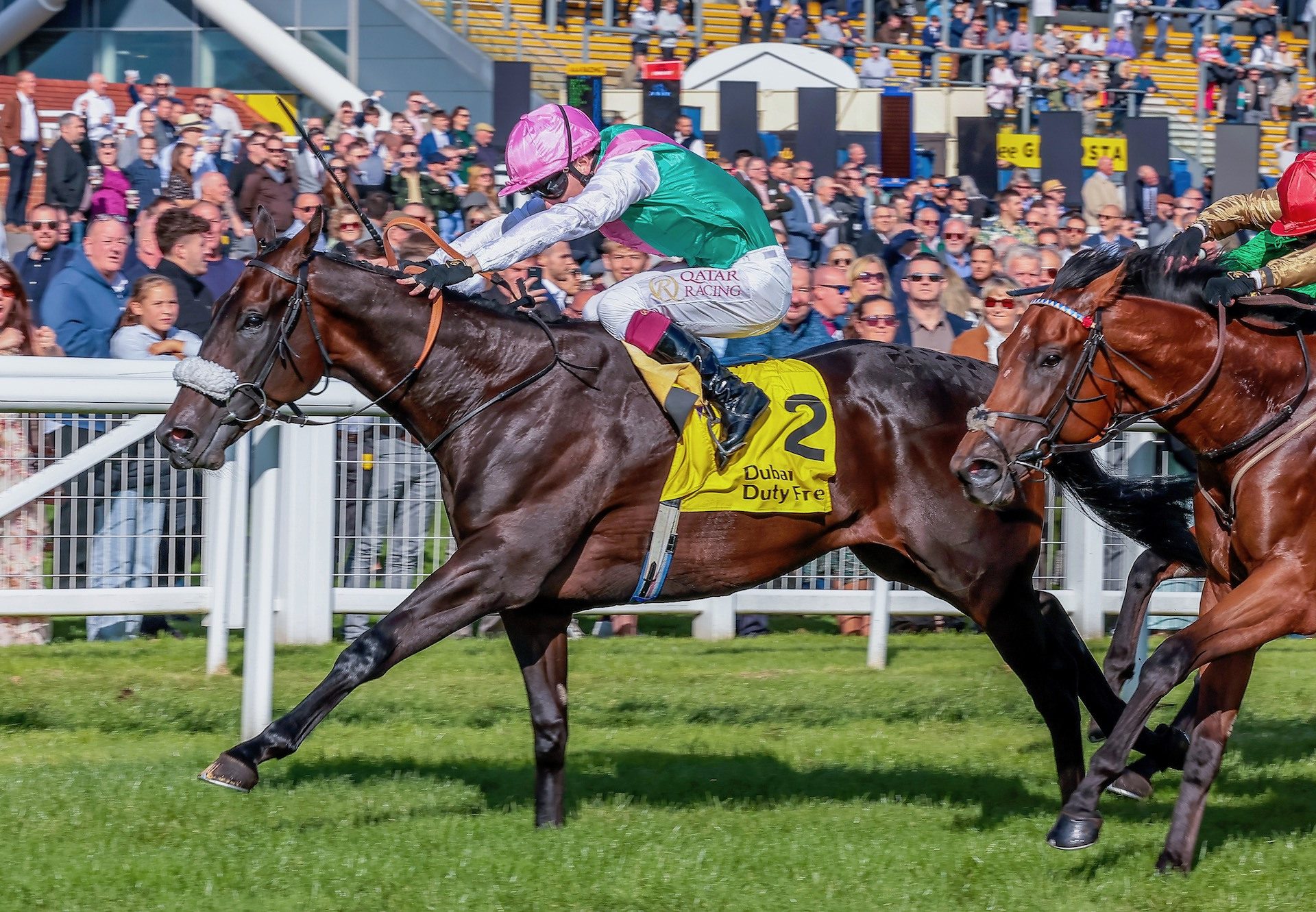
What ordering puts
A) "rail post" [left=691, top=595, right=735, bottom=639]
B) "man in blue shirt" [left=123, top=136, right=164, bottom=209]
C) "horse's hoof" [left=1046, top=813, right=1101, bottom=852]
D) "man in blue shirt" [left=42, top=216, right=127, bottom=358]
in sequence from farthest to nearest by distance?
1. "man in blue shirt" [left=123, top=136, right=164, bottom=209]
2. "rail post" [left=691, top=595, right=735, bottom=639]
3. "man in blue shirt" [left=42, top=216, right=127, bottom=358]
4. "horse's hoof" [left=1046, top=813, right=1101, bottom=852]

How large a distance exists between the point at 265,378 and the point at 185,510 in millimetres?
1639

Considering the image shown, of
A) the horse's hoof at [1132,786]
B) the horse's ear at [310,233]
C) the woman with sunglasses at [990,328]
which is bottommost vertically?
the horse's hoof at [1132,786]

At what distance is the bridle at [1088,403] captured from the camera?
460cm

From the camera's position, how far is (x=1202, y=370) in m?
4.75

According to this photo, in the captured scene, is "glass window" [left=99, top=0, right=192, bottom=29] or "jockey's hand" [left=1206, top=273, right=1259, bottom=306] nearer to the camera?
"jockey's hand" [left=1206, top=273, right=1259, bottom=306]

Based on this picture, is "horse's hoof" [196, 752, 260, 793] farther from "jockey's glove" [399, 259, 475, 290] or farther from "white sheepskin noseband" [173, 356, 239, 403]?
"jockey's glove" [399, 259, 475, 290]

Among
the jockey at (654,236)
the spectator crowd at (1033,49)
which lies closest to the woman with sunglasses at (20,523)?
the jockey at (654,236)

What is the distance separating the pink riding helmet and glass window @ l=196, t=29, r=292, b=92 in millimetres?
17176

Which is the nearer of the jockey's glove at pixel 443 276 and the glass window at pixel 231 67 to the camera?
the jockey's glove at pixel 443 276

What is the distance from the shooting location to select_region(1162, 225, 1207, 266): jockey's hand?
15.8 feet

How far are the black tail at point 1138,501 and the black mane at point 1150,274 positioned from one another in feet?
3.27

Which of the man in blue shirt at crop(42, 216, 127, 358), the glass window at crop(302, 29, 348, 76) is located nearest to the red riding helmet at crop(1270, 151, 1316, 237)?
the man in blue shirt at crop(42, 216, 127, 358)

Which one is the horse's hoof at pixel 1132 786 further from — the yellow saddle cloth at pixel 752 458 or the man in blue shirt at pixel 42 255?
the man in blue shirt at pixel 42 255

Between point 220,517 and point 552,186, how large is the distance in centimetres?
208
